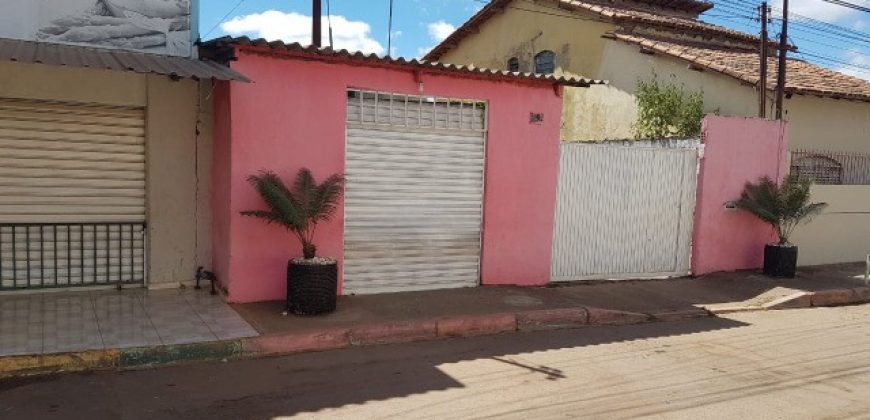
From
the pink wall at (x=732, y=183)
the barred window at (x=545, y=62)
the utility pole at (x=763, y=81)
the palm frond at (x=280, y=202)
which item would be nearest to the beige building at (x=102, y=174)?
the palm frond at (x=280, y=202)

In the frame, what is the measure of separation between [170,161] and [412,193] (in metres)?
3.08

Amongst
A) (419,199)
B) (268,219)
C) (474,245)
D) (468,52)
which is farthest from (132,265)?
(468,52)

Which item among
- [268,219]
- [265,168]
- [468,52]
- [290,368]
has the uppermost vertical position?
[468,52]

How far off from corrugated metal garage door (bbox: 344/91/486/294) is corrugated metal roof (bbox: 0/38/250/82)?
6.20 feet

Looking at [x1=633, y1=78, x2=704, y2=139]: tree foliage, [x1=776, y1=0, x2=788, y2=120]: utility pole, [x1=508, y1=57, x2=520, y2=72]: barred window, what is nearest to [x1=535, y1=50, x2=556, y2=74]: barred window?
[x1=508, y1=57, x2=520, y2=72]: barred window

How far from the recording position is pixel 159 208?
7969 mm

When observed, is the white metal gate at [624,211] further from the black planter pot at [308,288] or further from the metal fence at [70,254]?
the metal fence at [70,254]

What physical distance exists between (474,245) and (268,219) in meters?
3.05

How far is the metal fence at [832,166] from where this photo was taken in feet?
42.1

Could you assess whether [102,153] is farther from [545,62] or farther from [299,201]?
[545,62]

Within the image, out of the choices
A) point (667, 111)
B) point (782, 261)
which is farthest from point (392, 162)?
point (667, 111)

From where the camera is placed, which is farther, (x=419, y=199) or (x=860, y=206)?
(x=860, y=206)

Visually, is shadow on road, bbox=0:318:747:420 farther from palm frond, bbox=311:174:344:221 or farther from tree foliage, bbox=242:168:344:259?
palm frond, bbox=311:174:344:221

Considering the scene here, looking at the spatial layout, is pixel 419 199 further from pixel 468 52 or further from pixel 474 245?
pixel 468 52
